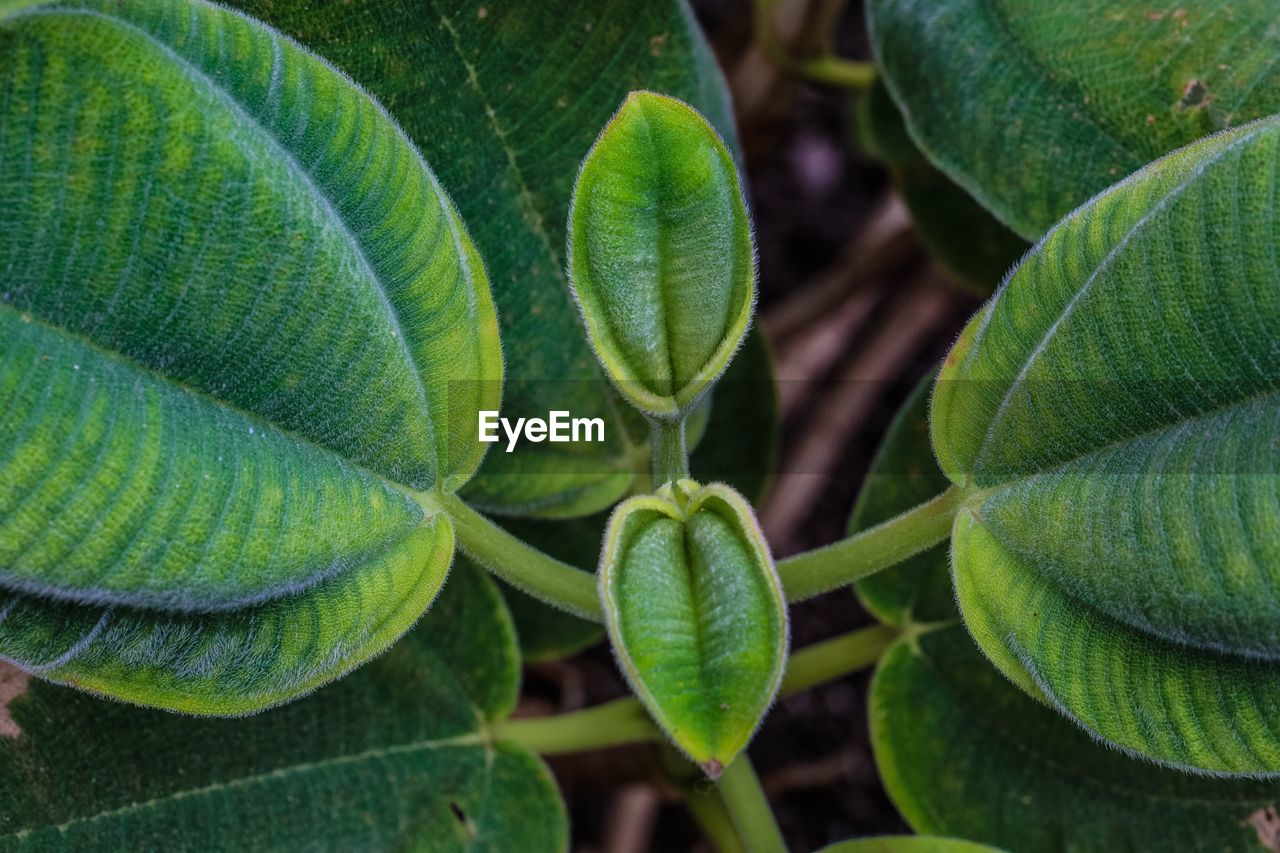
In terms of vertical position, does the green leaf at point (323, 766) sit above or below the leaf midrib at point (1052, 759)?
above

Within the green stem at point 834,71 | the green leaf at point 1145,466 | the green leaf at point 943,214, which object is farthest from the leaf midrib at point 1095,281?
the green stem at point 834,71

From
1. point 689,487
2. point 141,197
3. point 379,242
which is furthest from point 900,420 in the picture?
point 141,197

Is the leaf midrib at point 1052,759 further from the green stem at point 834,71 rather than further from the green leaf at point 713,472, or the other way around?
the green stem at point 834,71

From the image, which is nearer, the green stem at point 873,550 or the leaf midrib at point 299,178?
the leaf midrib at point 299,178

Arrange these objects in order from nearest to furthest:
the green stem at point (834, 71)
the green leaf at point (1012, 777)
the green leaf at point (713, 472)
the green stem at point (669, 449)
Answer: the green stem at point (669, 449), the green leaf at point (1012, 777), the green leaf at point (713, 472), the green stem at point (834, 71)

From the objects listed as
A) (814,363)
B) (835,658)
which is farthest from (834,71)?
(835,658)

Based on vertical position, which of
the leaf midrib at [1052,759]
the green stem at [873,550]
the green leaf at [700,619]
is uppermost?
the green leaf at [700,619]
